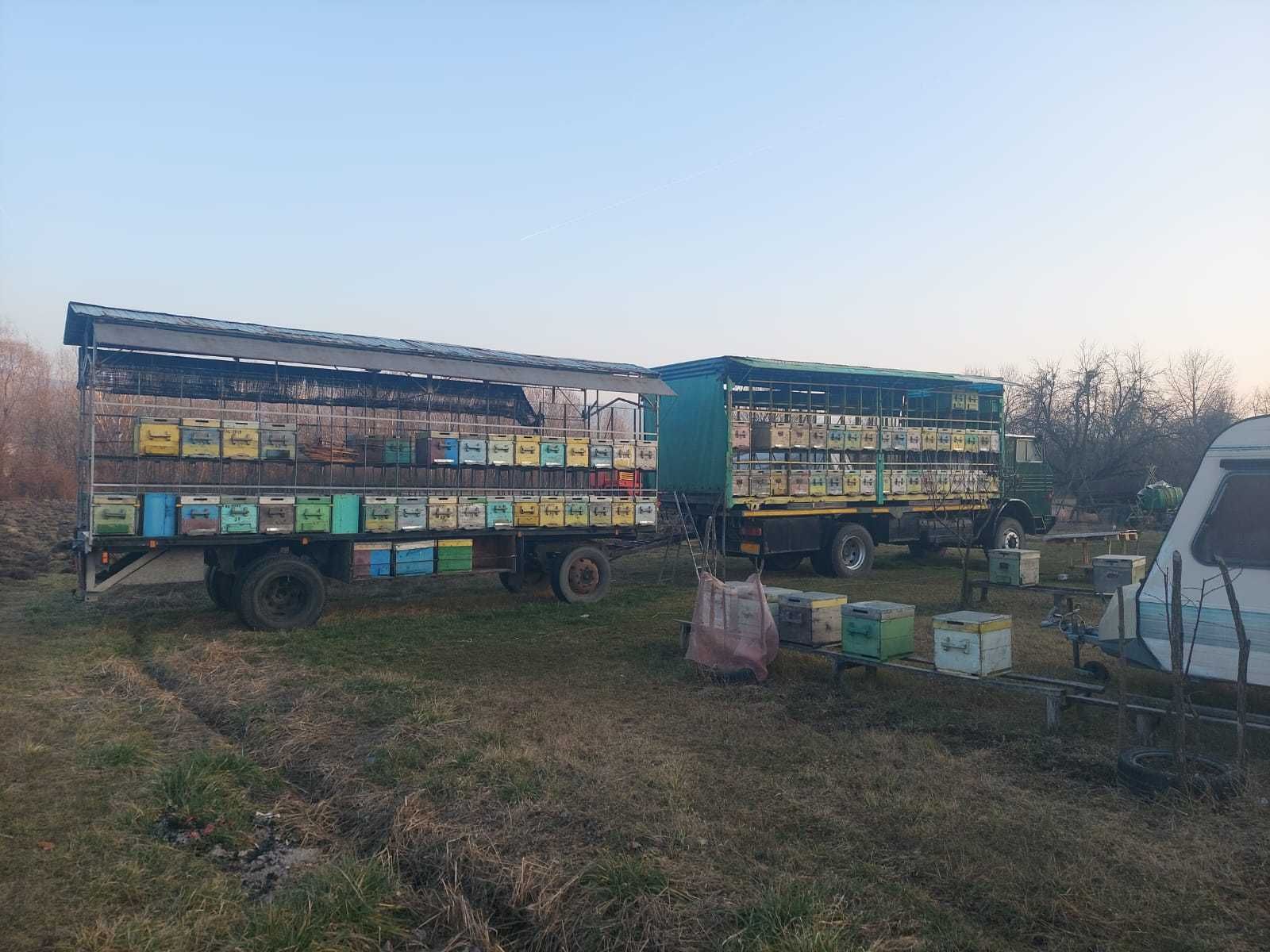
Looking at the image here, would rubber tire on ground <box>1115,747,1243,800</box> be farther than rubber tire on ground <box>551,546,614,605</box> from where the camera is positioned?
No

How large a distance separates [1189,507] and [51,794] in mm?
9218

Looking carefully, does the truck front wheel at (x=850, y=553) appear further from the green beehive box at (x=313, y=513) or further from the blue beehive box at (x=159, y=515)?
the blue beehive box at (x=159, y=515)

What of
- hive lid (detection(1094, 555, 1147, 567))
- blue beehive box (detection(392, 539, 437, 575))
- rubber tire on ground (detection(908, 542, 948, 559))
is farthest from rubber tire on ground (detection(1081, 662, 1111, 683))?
rubber tire on ground (detection(908, 542, 948, 559))

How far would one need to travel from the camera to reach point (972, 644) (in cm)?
769

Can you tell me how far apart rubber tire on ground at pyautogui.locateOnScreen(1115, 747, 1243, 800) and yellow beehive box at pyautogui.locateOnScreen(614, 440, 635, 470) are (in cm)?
953

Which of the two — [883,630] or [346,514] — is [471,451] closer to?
[346,514]

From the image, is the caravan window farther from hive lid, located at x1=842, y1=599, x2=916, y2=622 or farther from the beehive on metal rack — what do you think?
the beehive on metal rack

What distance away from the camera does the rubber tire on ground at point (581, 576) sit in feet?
46.2

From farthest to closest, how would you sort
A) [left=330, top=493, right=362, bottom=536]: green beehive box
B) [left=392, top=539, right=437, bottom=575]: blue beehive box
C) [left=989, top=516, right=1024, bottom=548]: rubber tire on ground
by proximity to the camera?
[left=989, top=516, right=1024, bottom=548]: rubber tire on ground < [left=392, top=539, right=437, bottom=575]: blue beehive box < [left=330, top=493, right=362, bottom=536]: green beehive box

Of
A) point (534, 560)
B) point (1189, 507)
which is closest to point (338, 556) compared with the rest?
point (534, 560)

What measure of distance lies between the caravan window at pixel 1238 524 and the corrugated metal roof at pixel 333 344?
29.6ft

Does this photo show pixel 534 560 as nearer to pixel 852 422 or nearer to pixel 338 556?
pixel 338 556

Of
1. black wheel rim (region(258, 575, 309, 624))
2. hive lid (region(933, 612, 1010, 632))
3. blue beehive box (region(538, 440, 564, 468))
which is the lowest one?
black wheel rim (region(258, 575, 309, 624))

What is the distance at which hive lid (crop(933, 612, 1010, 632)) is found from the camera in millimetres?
7686
